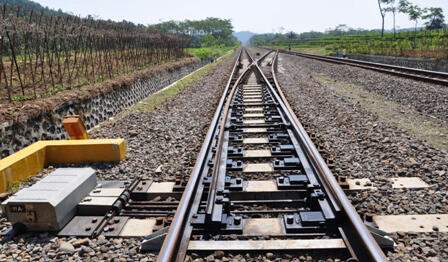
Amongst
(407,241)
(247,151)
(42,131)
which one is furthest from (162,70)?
(407,241)

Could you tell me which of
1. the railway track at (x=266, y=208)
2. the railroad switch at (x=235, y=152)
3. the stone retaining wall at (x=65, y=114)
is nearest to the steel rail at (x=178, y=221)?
the railway track at (x=266, y=208)

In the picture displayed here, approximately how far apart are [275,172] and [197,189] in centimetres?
102

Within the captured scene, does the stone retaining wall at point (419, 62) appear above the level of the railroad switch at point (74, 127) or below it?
above

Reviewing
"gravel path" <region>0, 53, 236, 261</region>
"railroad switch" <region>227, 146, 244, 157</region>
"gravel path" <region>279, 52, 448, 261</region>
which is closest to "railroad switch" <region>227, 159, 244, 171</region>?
"railroad switch" <region>227, 146, 244, 157</region>

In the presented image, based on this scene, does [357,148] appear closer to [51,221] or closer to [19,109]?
[51,221]

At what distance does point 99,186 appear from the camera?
11.1 ft

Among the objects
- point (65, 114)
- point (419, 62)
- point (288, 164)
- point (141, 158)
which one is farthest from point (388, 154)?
point (419, 62)

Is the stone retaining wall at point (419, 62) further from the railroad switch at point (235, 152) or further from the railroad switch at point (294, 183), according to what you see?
the railroad switch at point (294, 183)

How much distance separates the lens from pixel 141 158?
4.36 m

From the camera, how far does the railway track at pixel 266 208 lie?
7.03ft

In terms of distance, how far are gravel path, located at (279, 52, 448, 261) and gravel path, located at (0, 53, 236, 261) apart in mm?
1894

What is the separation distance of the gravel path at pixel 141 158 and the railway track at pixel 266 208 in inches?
13.9

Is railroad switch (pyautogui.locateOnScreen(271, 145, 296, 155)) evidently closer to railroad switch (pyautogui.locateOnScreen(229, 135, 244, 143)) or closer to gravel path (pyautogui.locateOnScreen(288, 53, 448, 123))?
railroad switch (pyautogui.locateOnScreen(229, 135, 244, 143))

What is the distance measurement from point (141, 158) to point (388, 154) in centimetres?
337
